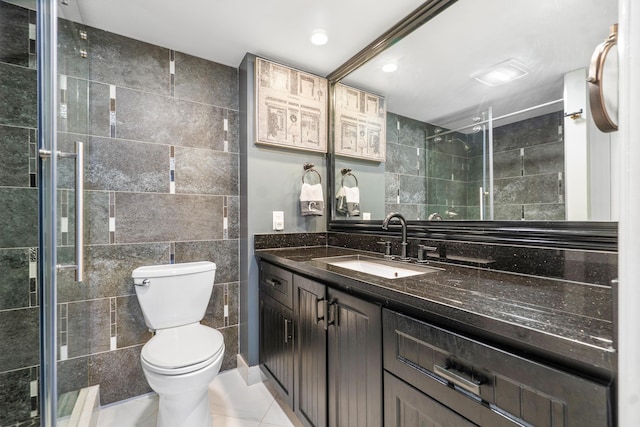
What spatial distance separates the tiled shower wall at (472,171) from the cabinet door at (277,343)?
0.95m

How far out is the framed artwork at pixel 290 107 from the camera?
2.02m

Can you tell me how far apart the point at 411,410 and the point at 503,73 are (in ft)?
4.61

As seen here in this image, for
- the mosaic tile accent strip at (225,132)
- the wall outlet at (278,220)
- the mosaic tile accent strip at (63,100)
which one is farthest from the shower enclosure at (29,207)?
the wall outlet at (278,220)

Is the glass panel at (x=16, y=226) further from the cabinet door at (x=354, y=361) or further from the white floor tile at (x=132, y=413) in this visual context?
the cabinet door at (x=354, y=361)

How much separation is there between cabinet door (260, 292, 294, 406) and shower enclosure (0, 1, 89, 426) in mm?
975

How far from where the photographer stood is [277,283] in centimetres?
173

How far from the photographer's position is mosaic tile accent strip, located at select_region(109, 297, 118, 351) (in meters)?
1.76

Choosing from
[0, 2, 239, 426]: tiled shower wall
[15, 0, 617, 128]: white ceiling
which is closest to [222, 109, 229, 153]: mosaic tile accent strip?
[0, 2, 239, 426]: tiled shower wall

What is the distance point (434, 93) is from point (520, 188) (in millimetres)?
Result: 760

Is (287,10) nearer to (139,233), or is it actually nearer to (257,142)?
(257,142)

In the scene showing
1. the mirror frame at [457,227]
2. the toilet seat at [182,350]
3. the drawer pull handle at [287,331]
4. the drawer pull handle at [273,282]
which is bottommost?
the toilet seat at [182,350]

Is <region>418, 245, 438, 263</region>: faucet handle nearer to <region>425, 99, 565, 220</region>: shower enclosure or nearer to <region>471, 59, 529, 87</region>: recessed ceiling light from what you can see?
<region>425, 99, 565, 220</region>: shower enclosure

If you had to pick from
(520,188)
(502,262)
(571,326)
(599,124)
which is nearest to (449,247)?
(502,262)

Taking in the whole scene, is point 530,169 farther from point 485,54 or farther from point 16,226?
point 16,226
